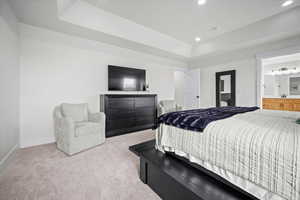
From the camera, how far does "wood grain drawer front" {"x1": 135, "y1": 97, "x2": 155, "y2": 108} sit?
3.81m

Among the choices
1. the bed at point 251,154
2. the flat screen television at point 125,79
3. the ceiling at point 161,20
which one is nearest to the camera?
the bed at point 251,154

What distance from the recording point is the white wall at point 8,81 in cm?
184

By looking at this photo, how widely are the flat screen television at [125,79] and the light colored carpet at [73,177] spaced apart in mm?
1912

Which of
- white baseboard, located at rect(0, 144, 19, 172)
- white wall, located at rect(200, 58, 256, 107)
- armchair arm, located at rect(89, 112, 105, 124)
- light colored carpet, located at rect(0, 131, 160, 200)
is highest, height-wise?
white wall, located at rect(200, 58, 256, 107)

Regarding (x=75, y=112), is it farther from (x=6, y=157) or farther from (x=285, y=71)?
(x=285, y=71)

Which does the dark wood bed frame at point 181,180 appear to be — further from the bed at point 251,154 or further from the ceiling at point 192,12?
the ceiling at point 192,12

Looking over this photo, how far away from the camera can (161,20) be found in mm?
3180

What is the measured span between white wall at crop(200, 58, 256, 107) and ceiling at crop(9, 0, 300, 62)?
2.50ft

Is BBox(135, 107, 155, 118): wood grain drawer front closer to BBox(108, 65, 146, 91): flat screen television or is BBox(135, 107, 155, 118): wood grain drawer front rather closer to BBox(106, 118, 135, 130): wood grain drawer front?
BBox(106, 118, 135, 130): wood grain drawer front

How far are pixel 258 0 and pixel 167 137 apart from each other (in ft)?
10.6

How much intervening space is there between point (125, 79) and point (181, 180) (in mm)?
3195

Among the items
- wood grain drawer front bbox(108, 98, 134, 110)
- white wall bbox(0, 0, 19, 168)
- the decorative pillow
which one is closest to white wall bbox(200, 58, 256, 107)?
wood grain drawer front bbox(108, 98, 134, 110)

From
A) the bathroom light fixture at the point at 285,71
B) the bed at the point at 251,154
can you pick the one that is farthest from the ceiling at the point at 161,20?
the bed at the point at 251,154

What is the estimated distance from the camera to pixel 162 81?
4957 mm
